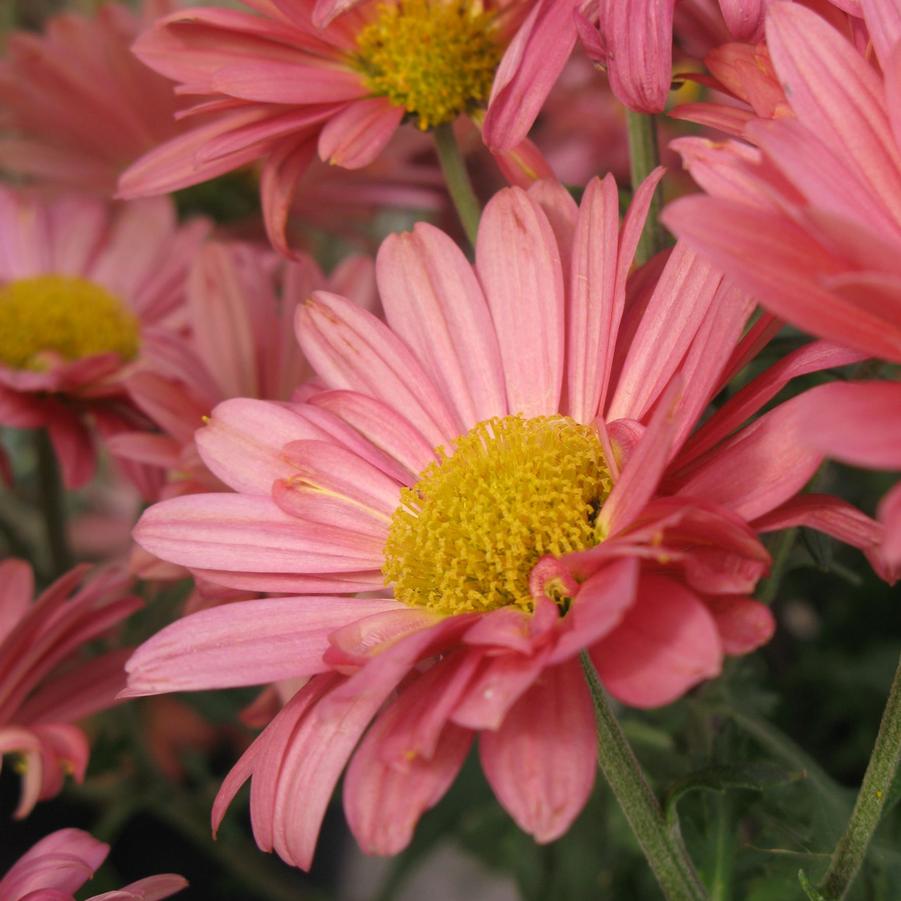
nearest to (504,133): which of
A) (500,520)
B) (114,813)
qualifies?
(500,520)

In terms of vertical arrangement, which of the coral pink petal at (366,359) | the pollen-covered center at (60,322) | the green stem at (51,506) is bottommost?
the green stem at (51,506)

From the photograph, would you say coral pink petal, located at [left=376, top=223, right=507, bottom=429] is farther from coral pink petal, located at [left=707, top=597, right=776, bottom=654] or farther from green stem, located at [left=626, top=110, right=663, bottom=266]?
coral pink petal, located at [left=707, top=597, right=776, bottom=654]

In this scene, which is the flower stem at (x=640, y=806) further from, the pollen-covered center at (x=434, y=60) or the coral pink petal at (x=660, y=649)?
the pollen-covered center at (x=434, y=60)

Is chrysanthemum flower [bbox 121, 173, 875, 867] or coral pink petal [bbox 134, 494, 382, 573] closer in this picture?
chrysanthemum flower [bbox 121, 173, 875, 867]

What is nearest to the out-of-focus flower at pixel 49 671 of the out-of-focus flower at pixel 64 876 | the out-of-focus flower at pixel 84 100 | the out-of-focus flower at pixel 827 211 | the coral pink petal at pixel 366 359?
the out-of-focus flower at pixel 64 876

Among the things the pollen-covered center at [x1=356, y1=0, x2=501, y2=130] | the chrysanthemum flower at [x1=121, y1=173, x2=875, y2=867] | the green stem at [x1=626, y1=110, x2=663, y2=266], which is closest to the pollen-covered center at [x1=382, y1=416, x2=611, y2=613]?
the chrysanthemum flower at [x1=121, y1=173, x2=875, y2=867]

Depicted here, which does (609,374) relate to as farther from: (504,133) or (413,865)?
(413,865)
